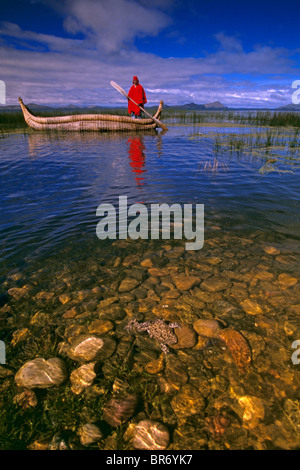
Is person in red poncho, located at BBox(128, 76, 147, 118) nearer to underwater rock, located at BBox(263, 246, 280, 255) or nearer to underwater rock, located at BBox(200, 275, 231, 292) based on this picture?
underwater rock, located at BBox(263, 246, 280, 255)

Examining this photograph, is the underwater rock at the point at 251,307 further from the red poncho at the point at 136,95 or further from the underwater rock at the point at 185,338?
the red poncho at the point at 136,95

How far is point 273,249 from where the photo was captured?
4609 mm

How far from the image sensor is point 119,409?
2174mm

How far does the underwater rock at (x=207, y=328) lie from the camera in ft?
9.60

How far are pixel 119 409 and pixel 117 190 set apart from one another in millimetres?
6344

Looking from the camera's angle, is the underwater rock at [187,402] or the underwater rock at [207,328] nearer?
the underwater rock at [187,402]

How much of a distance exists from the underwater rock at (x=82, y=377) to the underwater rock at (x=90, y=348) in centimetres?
12

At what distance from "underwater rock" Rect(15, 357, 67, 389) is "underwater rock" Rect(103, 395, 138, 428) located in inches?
23.0

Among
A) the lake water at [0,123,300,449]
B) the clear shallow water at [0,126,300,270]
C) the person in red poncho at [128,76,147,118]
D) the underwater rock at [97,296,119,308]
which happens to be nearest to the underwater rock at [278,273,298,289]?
the lake water at [0,123,300,449]

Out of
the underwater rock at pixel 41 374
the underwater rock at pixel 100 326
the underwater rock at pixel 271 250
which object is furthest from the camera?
the underwater rock at pixel 271 250

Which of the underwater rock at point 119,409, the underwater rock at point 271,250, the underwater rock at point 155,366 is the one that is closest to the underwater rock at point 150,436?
the underwater rock at point 119,409

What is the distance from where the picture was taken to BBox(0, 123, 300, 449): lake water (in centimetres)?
211
